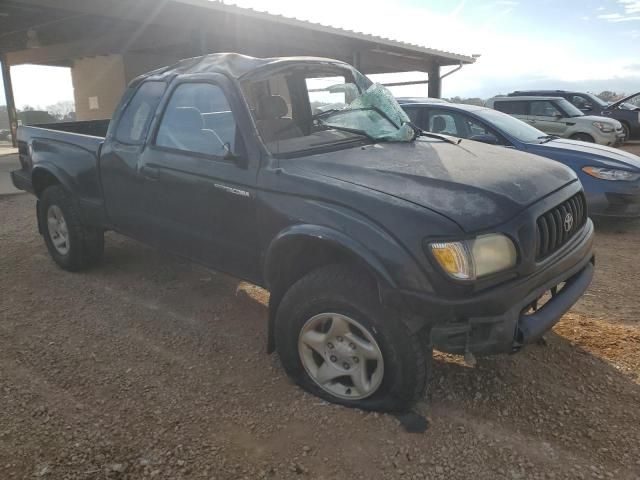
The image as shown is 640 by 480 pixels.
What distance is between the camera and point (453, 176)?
269 centimetres

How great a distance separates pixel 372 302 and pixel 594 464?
1.23m

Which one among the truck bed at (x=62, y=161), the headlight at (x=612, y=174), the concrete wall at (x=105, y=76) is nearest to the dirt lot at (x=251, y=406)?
the truck bed at (x=62, y=161)

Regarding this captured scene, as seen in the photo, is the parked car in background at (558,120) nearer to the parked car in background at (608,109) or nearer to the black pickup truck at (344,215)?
the parked car in background at (608,109)

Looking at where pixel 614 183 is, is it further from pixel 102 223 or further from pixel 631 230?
pixel 102 223

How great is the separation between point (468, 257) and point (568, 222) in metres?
0.95

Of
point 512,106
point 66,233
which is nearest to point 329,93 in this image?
point 66,233

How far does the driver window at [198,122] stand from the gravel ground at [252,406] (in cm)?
133

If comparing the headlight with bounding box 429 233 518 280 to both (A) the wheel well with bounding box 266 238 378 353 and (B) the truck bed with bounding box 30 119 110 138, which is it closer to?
(A) the wheel well with bounding box 266 238 378 353

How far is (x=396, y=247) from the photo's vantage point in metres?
2.34

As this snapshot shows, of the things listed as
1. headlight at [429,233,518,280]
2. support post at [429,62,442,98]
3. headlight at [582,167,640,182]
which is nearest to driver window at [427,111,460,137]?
headlight at [582,167,640,182]

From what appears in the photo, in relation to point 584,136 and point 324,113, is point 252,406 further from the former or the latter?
point 584,136

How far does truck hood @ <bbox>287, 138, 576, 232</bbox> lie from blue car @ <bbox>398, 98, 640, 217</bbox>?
311 centimetres

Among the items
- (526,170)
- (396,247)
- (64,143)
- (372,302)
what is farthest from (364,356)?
(64,143)

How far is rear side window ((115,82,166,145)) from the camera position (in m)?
3.80
